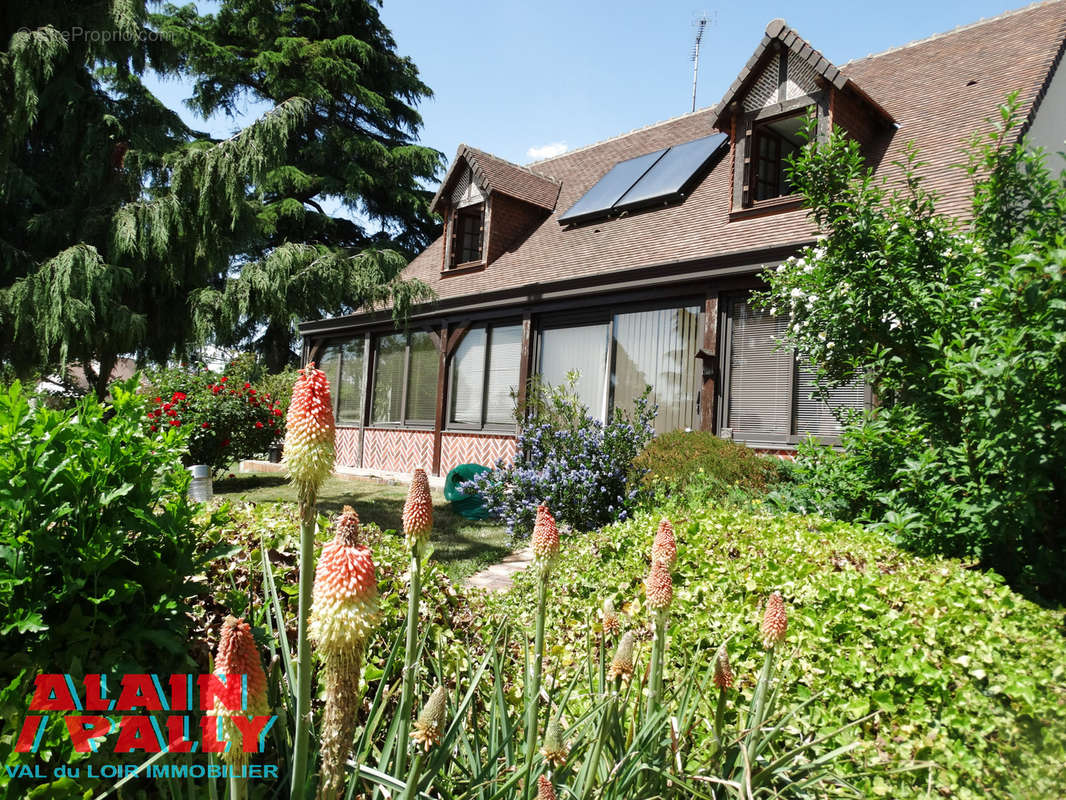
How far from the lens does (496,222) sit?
48.1 ft

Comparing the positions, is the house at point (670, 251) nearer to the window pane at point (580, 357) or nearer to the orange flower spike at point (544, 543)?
the window pane at point (580, 357)

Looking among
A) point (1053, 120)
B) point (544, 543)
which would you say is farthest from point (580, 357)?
point (544, 543)

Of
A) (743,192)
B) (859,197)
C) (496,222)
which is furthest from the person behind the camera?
(496,222)

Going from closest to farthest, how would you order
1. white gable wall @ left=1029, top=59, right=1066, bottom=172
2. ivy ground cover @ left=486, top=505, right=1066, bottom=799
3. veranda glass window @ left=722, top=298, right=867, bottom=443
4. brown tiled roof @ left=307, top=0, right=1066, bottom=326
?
ivy ground cover @ left=486, top=505, right=1066, bottom=799 → veranda glass window @ left=722, top=298, right=867, bottom=443 → white gable wall @ left=1029, top=59, right=1066, bottom=172 → brown tiled roof @ left=307, top=0, right=1066, bottom=326

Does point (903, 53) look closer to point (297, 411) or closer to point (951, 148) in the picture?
point (951, 148)

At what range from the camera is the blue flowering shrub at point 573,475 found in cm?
742

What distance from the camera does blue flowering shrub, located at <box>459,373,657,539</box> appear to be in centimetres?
742

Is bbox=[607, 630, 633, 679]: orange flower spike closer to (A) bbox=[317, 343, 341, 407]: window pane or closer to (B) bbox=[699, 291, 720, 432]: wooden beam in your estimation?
(B) bbox=[699, 291, 720, 432]: wooden beam

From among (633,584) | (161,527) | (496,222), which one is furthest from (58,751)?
(496,222)

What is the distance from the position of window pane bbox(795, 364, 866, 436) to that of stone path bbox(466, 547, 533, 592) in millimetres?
4089

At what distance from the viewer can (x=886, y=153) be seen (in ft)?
32.0

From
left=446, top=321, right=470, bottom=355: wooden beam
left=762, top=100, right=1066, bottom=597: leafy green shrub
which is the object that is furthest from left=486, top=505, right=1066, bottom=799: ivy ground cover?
left=446, top=321, right=470, bottom=355: wooden beam

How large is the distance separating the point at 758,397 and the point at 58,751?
859 cm

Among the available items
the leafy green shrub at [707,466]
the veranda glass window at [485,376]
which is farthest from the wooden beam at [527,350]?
the leafy green shrub at [707,466]
